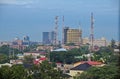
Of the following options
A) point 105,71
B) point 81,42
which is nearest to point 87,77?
point 105,71

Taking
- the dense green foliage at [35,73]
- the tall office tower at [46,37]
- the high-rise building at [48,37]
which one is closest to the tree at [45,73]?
the dense green foliage at [35,73]

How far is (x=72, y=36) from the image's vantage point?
20453 mm

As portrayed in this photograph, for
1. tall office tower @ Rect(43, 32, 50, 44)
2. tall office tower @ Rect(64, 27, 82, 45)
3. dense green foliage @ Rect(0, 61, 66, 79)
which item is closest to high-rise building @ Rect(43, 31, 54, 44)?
tall office tower @ Rect(43, 32, 50, 44)

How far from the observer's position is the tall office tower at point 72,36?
65.4ft

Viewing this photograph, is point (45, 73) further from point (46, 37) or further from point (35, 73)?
point (46, 37)

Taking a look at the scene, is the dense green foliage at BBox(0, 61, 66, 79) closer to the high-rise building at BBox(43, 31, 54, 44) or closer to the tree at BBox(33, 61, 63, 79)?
the tree at BBox(33, 61, 63, 79)

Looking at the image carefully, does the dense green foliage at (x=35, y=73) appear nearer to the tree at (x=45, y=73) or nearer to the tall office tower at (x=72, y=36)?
the tree at (x=45, y=73)

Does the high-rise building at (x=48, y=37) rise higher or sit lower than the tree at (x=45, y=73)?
higher

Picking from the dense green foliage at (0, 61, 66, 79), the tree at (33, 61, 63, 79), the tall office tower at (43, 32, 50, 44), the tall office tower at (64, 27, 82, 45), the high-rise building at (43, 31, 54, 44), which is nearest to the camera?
the dense green foliage at (0, 61, 66, 79)

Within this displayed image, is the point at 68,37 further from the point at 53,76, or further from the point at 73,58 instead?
the point at 53,76

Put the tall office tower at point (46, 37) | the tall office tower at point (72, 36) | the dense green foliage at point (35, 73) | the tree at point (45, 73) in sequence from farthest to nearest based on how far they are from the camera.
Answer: the tall office tower at point (46, 37)
the tall office tower at point (72, 36)
the tree at point (45, 73)
the dense green foliage at point (35, 73)

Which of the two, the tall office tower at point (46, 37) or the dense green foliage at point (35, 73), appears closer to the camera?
the dense green foliage at point (35, 73)

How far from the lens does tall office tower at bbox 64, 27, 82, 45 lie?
19.9m

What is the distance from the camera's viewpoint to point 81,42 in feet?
70.0
